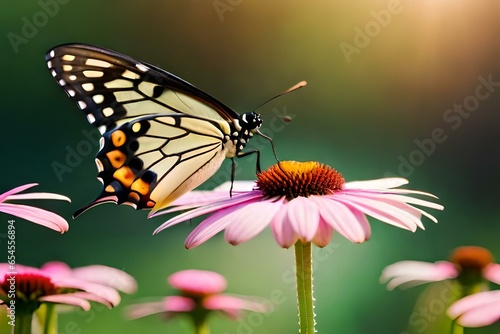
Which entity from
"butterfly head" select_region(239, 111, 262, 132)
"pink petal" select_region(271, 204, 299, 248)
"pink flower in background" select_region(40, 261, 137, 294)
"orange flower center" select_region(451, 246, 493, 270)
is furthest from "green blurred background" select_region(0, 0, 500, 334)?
"pink petal" select_region(271, 204, 299, 248)

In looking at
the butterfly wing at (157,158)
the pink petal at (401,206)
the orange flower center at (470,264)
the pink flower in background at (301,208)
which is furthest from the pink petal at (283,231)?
the orange flower center at (470,264)

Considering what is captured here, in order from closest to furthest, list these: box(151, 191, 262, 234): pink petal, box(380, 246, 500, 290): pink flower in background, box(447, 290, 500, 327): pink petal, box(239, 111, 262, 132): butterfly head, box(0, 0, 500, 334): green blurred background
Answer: box(447, 290, 500, 327): pink petal < box(151, 191, 262, 234): pink petal < box(380, 246, 500, 290): pink flower in background < box(239, 111, 262, 132): butterfly head < box(0, 0, 500, 334): green blurred background

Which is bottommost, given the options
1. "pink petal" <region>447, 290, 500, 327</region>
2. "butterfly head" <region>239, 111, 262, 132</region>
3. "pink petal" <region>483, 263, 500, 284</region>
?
"pink petal" <region>447, 290, 500, 327</region>

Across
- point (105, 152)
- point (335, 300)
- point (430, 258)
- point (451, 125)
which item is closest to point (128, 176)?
point (105, 152)

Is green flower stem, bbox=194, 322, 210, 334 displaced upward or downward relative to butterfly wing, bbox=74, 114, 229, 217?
downward

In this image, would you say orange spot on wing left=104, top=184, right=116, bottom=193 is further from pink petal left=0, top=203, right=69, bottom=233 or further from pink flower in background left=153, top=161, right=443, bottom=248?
pink petal left=0, top=203, right=69, bottom=233

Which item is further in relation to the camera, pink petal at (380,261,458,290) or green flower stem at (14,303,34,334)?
pink petal at (380,261,458,290)

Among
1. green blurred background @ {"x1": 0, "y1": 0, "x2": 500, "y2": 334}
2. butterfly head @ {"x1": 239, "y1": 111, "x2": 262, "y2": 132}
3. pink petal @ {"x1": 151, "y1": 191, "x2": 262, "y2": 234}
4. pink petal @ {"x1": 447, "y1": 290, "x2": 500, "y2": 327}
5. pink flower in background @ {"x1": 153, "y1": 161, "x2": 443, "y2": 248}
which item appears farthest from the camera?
green blurred background @ {"x1": 0, "y1": 0, "x2": 500, "y2": 334}
